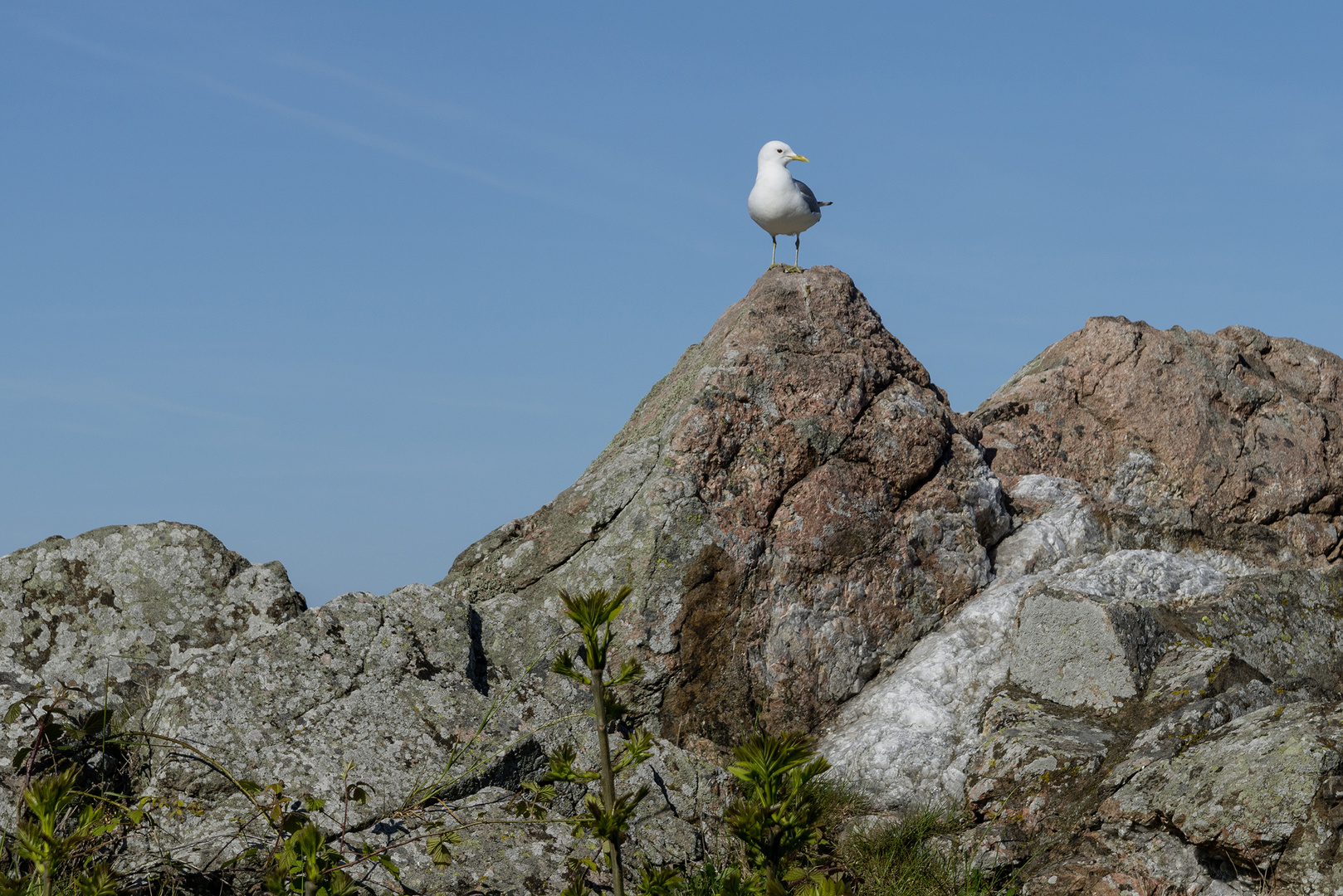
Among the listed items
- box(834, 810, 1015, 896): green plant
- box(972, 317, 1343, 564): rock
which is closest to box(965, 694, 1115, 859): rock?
box(834, 810, 1015, 896): green plant

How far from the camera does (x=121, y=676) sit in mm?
7504

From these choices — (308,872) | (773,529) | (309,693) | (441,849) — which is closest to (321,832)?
(308,872)

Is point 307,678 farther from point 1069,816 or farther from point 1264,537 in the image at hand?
point 1264,537

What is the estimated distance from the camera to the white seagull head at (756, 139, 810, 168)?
1252 centimetres

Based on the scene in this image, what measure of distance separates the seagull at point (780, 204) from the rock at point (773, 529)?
2016 mm

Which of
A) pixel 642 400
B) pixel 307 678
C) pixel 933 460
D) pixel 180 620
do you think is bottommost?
pixel 307 678

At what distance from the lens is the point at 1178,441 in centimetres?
1069

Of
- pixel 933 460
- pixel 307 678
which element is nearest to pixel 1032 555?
pixel 933 460

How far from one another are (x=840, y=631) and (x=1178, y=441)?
174 inches

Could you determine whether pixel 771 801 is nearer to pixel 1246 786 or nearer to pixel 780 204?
pixel 1246 786

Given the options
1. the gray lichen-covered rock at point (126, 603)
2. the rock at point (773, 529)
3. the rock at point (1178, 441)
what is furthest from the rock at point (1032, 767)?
the gray lichen-covered rock at point (126, 603)

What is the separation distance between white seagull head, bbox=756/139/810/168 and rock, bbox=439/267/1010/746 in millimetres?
3113

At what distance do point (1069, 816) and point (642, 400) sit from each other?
5.80 meters

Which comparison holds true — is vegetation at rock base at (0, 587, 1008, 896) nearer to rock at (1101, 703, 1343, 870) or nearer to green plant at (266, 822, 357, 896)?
green plant at (266, 822, 357, 896)
